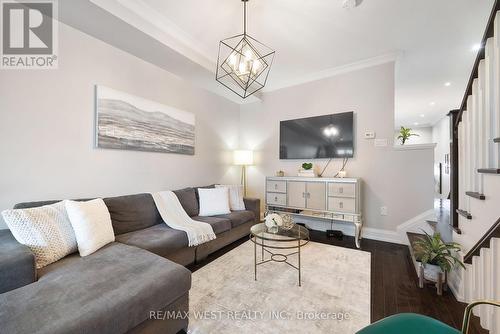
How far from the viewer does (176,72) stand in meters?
3.12

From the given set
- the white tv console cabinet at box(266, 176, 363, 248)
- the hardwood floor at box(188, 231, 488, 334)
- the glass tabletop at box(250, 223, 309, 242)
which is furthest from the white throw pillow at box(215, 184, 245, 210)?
the glass tabletop at box(250, 223, 309, 242)

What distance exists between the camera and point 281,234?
2.13m

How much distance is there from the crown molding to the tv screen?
71 centimetres

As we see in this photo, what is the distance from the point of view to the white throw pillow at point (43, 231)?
4.68ft

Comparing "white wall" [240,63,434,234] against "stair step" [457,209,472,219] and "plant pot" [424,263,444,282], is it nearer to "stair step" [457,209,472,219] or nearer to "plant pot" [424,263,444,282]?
"stair step" [457,209,472,219]

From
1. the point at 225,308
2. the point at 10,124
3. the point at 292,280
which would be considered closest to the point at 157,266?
the point at 225,308

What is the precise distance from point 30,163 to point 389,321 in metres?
2.83

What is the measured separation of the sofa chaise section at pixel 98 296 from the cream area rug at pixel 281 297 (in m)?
0.35

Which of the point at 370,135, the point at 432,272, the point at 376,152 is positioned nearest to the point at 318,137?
the point at 370,135

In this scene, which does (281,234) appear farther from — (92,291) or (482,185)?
(482,185)

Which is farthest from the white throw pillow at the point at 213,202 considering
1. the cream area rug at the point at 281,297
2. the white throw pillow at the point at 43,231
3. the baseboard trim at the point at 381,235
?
the baseboard trim at the point at 381,235

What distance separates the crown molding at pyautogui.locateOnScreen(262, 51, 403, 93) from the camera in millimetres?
3033

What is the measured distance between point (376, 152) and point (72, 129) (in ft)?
13.0

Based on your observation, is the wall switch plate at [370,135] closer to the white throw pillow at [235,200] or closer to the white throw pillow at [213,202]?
the white throw pillow at [235,200]
